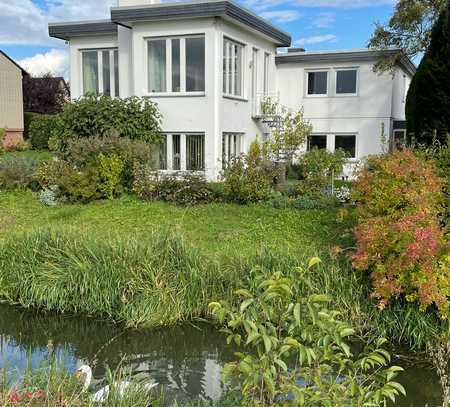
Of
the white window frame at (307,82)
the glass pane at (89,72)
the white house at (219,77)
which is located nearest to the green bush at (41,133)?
the glass pane at (89,72)

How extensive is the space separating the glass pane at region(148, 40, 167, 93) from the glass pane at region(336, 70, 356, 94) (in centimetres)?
689

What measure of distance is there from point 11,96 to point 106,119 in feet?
63.1

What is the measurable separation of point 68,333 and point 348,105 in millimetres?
15745

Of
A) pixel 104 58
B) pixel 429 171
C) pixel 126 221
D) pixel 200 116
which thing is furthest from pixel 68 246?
pixel 104 58

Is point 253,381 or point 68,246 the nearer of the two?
point 253,381

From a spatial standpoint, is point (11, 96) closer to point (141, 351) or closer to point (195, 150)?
point (195, 150)

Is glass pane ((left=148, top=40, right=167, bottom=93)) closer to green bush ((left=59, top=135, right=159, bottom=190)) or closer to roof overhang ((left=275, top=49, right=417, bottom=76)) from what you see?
green bush ((left=59, top=135, right=159, bottom=190))

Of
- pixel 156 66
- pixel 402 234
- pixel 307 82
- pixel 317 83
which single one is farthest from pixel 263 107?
pixel 402 234

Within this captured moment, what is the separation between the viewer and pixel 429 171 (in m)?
6.97

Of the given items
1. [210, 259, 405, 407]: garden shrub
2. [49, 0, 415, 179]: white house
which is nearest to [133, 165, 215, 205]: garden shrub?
[49, 0, 415, 179]: white house

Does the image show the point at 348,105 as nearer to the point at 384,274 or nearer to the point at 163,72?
the point at 163,72

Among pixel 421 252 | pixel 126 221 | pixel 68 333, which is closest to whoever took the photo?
pixel 421 252

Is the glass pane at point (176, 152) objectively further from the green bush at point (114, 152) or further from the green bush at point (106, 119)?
the green bush at point (114, 152)

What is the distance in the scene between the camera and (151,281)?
7219 millimetres
